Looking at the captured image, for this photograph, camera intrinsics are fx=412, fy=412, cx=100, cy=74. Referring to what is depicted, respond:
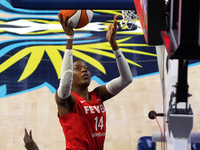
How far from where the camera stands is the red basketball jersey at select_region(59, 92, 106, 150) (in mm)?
3855

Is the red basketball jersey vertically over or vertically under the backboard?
under

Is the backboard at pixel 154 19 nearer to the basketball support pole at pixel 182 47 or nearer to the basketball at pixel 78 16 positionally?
the basketball support pole at pixel 182 47

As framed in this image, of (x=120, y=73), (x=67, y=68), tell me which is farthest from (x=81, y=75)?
(x=67, y=68)

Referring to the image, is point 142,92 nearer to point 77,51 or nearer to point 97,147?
point 77,51

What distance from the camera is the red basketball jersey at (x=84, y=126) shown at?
3855mm

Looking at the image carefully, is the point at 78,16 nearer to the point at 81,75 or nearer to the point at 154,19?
the point at 81,75

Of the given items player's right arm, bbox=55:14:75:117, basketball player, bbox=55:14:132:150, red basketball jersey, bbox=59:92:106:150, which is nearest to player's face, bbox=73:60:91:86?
basketball player, bbox=55:14:132:150

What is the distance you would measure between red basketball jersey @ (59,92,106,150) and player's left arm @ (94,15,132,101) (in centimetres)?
24

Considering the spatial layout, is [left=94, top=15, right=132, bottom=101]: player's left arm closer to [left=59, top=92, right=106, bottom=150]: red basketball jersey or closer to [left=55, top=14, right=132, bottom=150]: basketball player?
[left=55, top=14, right=132, bottom=150]: basketball player

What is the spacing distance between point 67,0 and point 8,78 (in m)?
3.95

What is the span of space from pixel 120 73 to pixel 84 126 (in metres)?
0.61

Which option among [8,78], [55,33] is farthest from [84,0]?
[55,33]

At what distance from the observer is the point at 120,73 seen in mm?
3910

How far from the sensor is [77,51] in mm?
8336
